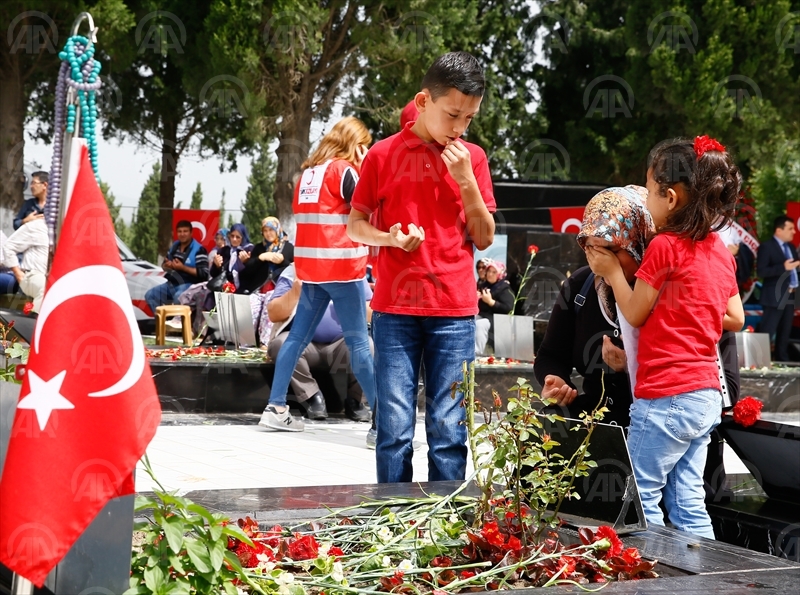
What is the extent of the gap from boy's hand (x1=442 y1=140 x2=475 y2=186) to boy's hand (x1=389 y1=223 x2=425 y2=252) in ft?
0.85

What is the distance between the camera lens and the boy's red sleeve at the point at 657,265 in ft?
12.5

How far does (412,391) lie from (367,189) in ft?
2.84

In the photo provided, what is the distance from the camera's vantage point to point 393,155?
14.8 feet

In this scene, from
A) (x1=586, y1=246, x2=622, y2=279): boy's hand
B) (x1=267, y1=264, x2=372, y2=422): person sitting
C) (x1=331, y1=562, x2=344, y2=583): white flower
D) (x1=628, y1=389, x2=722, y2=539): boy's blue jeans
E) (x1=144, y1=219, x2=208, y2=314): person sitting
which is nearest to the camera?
(x1=331, y1=562, x2=344, y2=583): white flower

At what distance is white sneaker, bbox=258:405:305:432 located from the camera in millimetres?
7961

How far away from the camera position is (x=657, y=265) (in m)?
3.82

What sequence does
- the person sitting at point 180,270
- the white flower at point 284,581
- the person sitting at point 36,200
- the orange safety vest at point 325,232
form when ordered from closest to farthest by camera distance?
the white flower at point 284,581 < the orange safety vest at point 325,232 < the person sitting at point 36,200 < the person sitting at point 180,270

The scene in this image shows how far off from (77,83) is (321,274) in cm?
459

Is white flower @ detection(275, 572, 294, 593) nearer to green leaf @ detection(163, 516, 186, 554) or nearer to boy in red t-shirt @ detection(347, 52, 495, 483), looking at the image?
green leaf @ detection(163, 516, 186, 554)
